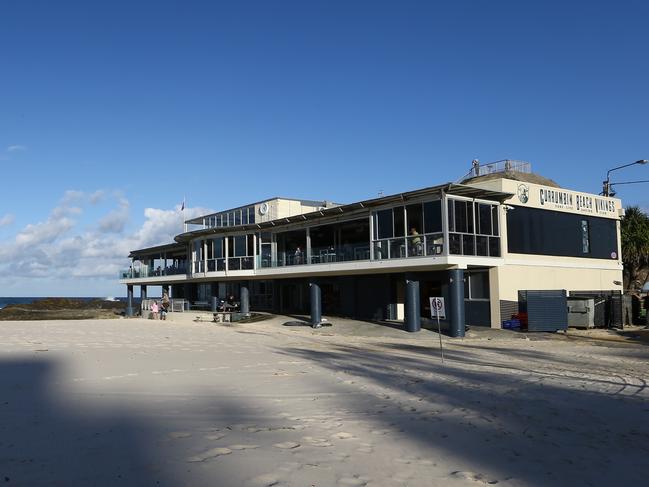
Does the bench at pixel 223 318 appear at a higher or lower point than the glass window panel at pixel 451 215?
lower

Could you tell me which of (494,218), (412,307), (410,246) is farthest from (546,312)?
(410,246)

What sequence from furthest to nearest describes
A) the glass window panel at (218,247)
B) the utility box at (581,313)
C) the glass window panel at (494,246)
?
the glass window panel at (218,247), the utility box at (581,313), the glass window panel at (494,246)

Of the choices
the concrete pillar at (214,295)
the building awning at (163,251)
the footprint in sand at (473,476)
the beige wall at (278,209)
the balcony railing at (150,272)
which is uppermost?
the beige wall at (278,209)

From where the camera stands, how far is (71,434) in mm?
7590

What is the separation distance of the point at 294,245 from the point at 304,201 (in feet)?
24.6

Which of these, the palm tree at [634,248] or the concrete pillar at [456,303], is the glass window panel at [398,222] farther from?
the palm tree at [634,248]

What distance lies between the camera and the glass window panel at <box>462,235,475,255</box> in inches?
1005

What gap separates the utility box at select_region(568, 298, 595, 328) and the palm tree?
46.0ft

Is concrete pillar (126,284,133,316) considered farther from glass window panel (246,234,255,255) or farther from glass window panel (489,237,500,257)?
glass window panel (489,237,500,257)

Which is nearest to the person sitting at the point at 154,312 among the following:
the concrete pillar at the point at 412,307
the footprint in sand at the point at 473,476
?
the concrete pillar at the point at 412,307

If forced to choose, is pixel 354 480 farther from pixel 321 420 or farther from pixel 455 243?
pixel 455 243

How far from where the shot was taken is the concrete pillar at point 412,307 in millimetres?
26094

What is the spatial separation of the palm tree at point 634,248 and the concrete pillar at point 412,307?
20.5 meters

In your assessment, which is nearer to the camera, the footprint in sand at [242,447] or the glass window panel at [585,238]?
the footprint in sand at [242,447]
